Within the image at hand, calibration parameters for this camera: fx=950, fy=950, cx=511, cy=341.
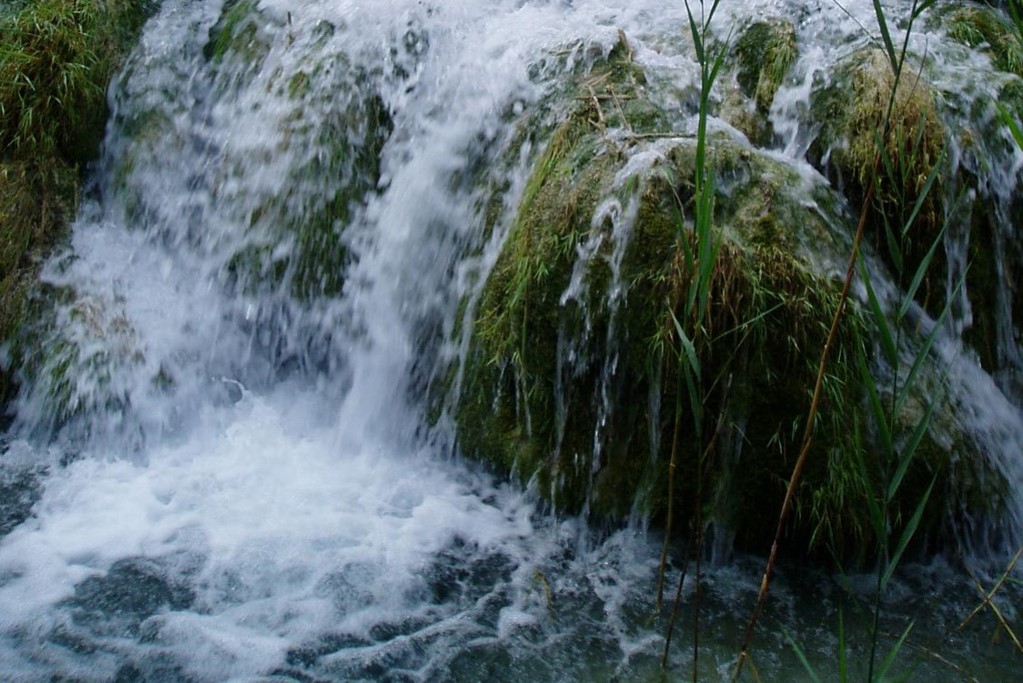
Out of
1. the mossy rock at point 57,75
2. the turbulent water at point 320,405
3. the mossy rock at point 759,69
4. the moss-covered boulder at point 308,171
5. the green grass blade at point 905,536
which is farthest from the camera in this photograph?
the mossy rock at point 57,75

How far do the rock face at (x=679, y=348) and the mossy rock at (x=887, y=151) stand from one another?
15 millimetres

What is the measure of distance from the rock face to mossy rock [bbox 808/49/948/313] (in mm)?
15

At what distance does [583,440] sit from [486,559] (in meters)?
0.58

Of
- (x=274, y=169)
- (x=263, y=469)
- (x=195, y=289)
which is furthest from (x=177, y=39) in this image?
(x=263, y=469)

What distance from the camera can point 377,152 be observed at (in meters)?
4.79

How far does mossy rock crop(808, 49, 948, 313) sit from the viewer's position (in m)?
3.85

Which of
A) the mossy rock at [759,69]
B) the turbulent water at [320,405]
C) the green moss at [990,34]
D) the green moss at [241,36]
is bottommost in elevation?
the turbulent water at [320,405]

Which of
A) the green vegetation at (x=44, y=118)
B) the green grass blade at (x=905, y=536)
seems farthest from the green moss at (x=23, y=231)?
the green grass blade at (x=905, y=536)

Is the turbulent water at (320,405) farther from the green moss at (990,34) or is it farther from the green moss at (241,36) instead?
the green moss at (990,34)

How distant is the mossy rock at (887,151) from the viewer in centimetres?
385

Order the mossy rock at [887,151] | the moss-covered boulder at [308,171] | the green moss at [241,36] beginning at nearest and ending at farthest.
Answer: the mossy rock at [887,151] < the moss-covered boulder at [308,171] < the green moss at [241,36]

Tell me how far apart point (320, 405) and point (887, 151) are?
2.71m

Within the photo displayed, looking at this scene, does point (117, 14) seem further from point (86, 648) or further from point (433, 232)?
point (86, 648)

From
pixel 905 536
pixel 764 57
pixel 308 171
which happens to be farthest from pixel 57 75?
pixel 905 536
